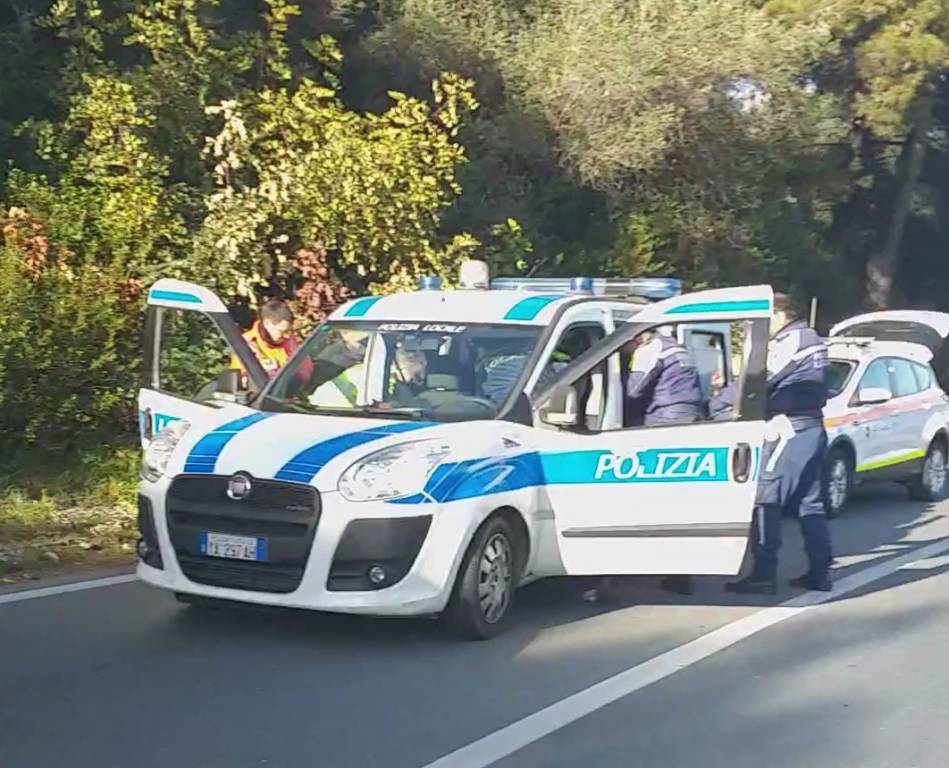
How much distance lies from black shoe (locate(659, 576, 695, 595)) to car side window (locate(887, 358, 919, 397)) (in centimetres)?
618

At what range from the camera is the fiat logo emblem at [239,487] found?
A: 23.5 feet

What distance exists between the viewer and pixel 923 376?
51.0 ft

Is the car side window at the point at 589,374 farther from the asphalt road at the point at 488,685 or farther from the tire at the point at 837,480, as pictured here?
the tire at the point at 837,480

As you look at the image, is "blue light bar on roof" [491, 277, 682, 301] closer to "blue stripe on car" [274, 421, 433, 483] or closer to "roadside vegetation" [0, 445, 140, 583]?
"blue stripe on car" [274, 421, 433, 483]

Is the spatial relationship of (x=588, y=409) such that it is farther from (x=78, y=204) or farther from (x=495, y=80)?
(x=495, y=80)

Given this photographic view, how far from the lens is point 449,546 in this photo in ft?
23.5

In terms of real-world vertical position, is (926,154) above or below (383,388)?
above

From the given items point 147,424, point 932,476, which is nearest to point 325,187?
point 147,424

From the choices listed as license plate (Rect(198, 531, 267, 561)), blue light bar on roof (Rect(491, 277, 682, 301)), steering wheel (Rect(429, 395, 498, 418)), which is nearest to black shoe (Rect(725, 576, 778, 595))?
blue light bar on roof (Rect(491, 277, 682, 301))

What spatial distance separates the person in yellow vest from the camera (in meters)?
8.26

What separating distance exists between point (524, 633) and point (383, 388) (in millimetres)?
1577

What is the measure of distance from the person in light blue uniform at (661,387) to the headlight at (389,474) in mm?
1933

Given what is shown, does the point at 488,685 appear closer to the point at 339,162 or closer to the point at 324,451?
the point at 324,451

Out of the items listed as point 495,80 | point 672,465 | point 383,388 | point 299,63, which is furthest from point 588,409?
point 495,80
